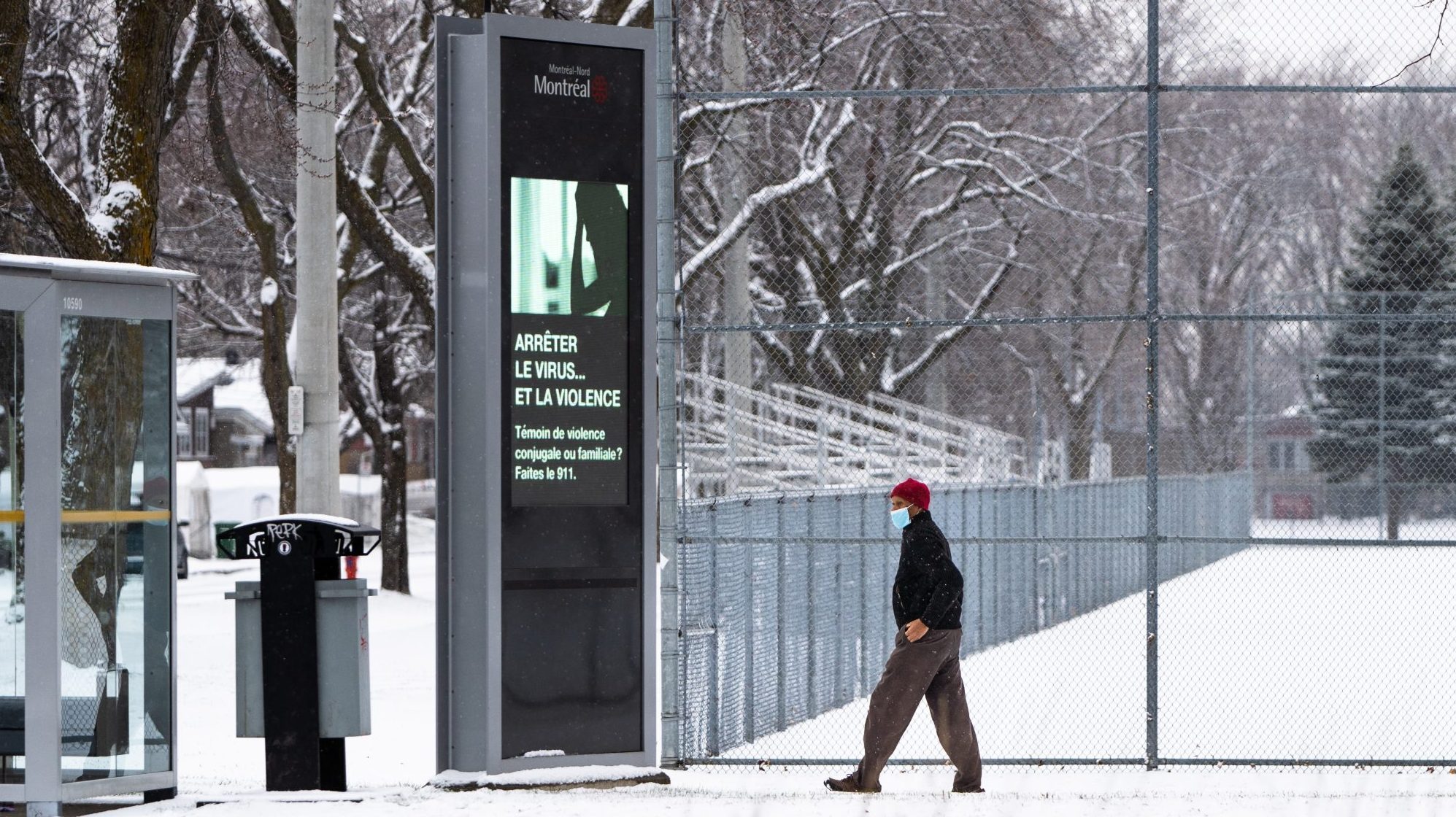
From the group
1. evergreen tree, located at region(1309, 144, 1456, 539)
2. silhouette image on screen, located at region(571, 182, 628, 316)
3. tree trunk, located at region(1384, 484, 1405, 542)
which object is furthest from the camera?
evergreen tree, located at region(1309, 144, 1456, 539)

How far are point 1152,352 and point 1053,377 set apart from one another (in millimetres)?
22427

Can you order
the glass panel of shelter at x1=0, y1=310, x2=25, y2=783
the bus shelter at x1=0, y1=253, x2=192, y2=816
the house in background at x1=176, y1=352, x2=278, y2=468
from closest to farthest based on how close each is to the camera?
the bus shelter at x1=0, y1=253, x2=192, y2=816 → the glass panel of shelter at x1=0, y1=310, x2=25, y2=783 → the house in background at x1=176, y1=352, x2=278, y2=468

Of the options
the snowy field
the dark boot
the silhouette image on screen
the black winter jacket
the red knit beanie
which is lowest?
the snowy field

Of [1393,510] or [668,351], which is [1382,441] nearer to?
[1393,510]

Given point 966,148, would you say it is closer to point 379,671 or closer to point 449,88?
point 379,671

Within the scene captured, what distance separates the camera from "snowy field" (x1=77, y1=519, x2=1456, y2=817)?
7949mm

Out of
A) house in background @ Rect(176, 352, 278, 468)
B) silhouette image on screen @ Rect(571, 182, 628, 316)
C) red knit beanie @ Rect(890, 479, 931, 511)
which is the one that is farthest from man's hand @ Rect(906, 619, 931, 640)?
house in background @ Rect(176, 352, 278, 468)

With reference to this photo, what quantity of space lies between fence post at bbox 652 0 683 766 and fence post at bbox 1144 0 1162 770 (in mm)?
2554

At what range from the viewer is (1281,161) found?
1190 inches

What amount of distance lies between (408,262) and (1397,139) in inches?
668

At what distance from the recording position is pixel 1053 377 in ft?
103

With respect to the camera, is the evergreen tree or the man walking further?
the evergreen tree

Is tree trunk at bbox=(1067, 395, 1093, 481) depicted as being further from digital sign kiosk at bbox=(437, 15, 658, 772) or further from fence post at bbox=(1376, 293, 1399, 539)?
digital sign kiosk at bbox=(437, 15, 658, 772)

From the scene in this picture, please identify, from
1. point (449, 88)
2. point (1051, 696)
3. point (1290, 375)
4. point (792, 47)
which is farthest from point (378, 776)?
point (1290, 375)
